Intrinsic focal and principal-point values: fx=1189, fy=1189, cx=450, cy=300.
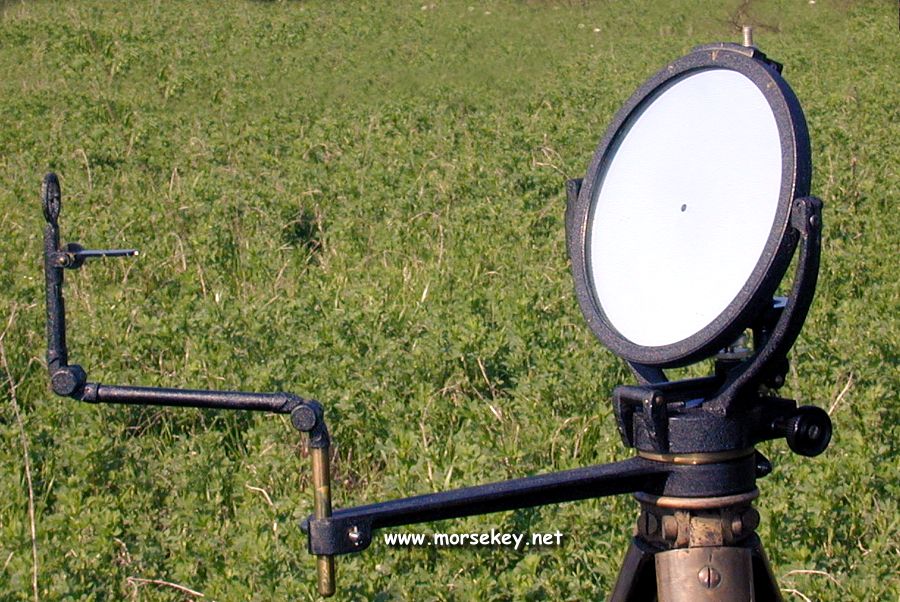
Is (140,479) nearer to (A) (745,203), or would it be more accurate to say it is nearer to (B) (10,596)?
(B) (10,596)

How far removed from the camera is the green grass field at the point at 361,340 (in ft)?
10.8

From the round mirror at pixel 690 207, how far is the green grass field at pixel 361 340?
1.54m

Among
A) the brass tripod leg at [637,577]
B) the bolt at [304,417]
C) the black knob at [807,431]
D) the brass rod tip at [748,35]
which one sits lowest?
the brass tripod leg at [637,577]

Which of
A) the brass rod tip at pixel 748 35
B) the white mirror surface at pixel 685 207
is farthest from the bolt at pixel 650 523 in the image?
the brass rod tip at pixel 748 35

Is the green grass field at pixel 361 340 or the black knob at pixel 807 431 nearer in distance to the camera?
the black knob at pixel 807 431

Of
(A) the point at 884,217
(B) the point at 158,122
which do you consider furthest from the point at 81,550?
(B) the point at 158,122

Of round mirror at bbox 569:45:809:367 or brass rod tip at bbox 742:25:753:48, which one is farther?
brass rod tip at bbox 742:25:753:48

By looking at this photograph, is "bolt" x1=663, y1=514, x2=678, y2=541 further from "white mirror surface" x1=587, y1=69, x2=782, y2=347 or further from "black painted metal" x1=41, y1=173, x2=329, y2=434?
"black painted metal" x1=41, y1=173, x2=329, y2=434

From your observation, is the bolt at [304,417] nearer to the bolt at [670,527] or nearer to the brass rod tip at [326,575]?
the brass rod tip at [326,575]

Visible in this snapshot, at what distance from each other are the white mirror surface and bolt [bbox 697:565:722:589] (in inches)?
11.4

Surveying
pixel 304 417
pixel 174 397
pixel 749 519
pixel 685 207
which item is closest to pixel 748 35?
pixel 685 207

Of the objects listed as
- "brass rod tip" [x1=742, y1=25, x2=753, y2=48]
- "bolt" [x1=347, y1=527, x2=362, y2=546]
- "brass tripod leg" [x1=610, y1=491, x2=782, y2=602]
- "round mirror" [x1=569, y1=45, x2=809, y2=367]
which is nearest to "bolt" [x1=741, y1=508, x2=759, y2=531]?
"brass tripod leg" [x1=610, y1=491, x2=782, y2=602]

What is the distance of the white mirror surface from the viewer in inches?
59.1

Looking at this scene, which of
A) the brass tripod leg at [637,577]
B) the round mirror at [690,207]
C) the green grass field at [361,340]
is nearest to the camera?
the round mirror at [690,207]
